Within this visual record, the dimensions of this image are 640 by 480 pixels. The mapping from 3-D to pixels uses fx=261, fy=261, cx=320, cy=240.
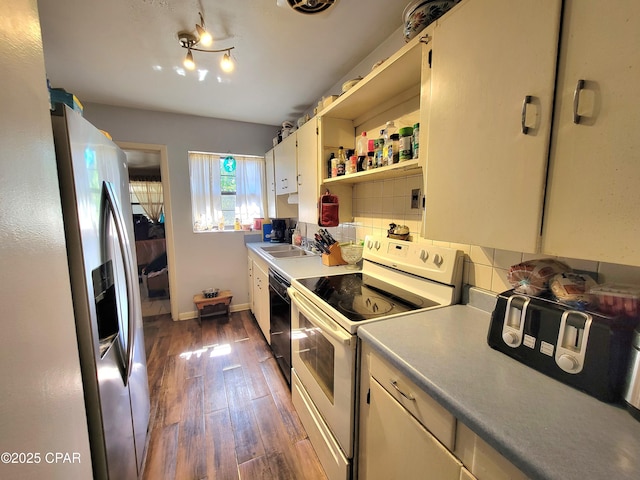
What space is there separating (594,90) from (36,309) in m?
1.34

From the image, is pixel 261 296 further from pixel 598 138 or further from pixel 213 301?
pixel 598 138

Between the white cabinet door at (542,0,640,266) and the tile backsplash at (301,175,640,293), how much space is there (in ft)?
0.97

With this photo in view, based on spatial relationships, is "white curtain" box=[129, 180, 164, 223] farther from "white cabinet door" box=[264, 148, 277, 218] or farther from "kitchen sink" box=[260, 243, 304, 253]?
"kitchen sink" box=[260, 243, 304, 253]

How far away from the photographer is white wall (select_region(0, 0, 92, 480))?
476 millimetres

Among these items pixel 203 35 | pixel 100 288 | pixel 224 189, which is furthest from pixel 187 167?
pixel 100 288

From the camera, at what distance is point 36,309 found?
57cm

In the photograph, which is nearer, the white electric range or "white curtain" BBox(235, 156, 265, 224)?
the white electric range

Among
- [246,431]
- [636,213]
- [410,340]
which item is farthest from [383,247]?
[246,431]

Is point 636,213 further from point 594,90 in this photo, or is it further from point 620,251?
point 594,90

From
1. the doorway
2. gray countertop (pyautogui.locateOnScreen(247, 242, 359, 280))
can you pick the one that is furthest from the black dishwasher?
the doorway

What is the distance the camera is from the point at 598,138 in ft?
1.98

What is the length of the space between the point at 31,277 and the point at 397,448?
1.11 meters

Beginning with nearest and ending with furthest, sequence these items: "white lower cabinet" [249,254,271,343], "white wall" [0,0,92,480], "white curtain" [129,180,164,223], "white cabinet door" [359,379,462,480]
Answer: "white wall" [0,0,92,480] → "white cabinet door" [359,379,462,480] → "white lower cabinet" [249,254,271,343] → "white curtain" [129,180,164,223]

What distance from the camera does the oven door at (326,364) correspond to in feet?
3.52
